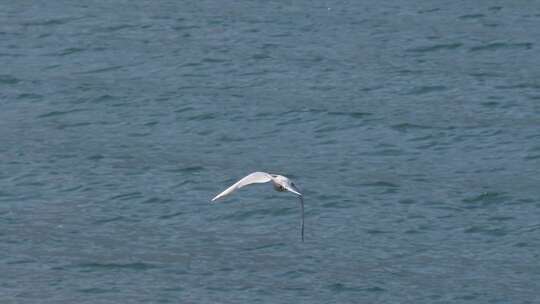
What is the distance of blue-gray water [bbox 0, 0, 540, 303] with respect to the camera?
31.3m

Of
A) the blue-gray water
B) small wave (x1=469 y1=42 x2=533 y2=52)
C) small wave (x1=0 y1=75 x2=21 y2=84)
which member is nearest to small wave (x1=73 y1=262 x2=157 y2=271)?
the blue-gray water

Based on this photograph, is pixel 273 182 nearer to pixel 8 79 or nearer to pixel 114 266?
pixel 114 266

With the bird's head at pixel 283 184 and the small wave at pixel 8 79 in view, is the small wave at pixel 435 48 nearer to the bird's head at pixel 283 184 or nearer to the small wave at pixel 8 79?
the small wave at pixel 8 79

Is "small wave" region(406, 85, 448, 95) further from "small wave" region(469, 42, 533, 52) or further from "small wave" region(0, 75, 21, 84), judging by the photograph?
"small wave" region(0, 75, 21, 84)

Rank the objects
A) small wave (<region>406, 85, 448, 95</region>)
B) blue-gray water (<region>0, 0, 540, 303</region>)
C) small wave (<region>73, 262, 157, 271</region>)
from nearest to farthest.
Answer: blue-gray water (<region>0, 0, 540, 303</region>) < small wave (<region>73, 262, 157, 271</region>) < small wave (<region>406, 85, 448, 95</region>)

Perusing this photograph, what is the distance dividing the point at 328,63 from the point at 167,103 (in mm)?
4419

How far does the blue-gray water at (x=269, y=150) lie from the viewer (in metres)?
31.3

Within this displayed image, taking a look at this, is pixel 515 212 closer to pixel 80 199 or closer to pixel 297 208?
pixel 297 208

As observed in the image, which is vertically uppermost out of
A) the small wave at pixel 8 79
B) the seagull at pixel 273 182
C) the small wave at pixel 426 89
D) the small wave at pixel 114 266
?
the seagull at pixel 273 182

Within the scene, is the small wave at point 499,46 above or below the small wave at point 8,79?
below

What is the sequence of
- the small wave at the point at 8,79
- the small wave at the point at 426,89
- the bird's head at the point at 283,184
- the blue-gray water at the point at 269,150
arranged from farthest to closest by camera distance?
the small wave at the point at 8,79 → the small wave at the point at 426,89 → the blue-gray water at the point at 269,150 → the bird's head at the point at 283,184

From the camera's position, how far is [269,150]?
37.0 meters

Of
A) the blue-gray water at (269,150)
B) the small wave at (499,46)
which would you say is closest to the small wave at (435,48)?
the blue-gray water at (269,150)

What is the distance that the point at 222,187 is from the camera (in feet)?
115
